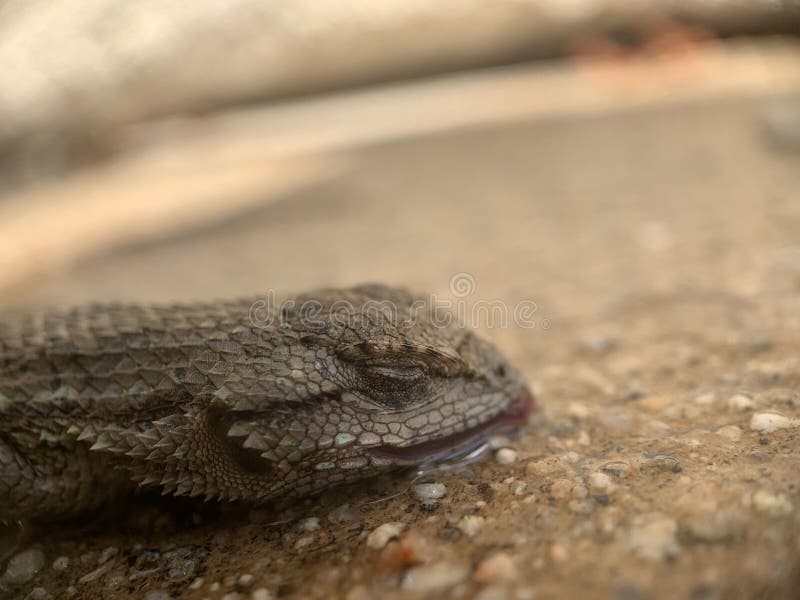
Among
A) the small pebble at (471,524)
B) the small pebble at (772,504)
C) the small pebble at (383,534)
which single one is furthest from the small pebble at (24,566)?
the small pebble at (772,504)

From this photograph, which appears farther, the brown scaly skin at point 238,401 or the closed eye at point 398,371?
the closed eye at point 398,371

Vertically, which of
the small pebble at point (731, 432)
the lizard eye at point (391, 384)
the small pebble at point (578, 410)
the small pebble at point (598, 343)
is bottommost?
the small pebble at point (731, 432)

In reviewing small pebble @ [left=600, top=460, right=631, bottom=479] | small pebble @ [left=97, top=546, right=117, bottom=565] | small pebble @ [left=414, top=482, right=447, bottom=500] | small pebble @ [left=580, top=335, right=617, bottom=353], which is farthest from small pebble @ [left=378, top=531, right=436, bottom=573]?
small pebble @ [left=580, top=335, right=617, bottom=353]

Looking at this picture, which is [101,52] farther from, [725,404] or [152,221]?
[725,404]

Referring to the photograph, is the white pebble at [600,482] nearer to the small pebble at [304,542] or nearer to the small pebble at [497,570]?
the small pebble at [497,570]

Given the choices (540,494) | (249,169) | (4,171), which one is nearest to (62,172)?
(4,171)

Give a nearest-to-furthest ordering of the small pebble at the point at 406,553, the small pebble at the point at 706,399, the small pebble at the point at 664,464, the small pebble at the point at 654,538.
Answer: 1. the small pebble at the point at 654,538
2. the small pebble at the point at 406,553
3. the small pebble at the point at 664,464
4. the small pebble at the point at 706,399

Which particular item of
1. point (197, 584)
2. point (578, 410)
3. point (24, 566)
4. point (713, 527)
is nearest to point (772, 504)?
point (713, 527)
